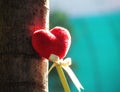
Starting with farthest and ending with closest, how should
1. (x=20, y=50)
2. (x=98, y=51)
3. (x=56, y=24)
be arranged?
(x=98, y=51) < (x=56, y=24) < (x=20, y=50)

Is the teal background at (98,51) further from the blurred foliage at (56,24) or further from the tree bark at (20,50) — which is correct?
the tree bark at (20,50)

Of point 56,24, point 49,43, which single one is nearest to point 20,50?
point 49,43

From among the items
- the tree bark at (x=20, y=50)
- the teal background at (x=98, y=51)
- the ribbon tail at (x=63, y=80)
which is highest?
the tree bark at (x=20, y=50)

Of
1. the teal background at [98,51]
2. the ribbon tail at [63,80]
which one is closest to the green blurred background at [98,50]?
the teal background at [98,51]

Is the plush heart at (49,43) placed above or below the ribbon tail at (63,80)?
above

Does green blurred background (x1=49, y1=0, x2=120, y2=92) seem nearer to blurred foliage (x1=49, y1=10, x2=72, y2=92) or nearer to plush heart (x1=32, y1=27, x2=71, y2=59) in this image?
blurred foliage (x1=49, y1=10, x2=72, y2=92)

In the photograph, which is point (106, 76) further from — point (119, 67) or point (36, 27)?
point (36, 27)

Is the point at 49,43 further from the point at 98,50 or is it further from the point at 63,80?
the point at 98,50
